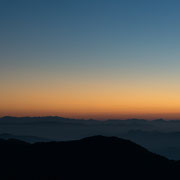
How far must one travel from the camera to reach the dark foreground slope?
269 ft

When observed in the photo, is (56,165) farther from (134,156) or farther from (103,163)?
(134,156)

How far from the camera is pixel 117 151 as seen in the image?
94.8m

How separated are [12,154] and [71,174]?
2275cm

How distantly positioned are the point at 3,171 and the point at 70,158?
1879cm

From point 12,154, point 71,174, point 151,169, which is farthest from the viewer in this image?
point 12,154

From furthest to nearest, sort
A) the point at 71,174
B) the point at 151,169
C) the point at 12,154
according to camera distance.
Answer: the point at 12,154 < the point at 151,169 < the point at 71,174

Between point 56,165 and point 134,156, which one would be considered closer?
point 56,165

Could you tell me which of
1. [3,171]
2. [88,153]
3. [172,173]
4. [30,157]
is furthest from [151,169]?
[3,171]

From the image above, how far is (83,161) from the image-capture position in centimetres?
8825

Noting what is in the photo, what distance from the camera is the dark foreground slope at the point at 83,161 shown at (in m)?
82.1

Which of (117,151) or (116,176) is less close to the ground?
(117,151)

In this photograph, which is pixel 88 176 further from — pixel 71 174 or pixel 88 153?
pixel 88 153

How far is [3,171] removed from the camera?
8269 centimetres

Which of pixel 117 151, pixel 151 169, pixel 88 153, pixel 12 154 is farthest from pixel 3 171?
pixel 151 169
